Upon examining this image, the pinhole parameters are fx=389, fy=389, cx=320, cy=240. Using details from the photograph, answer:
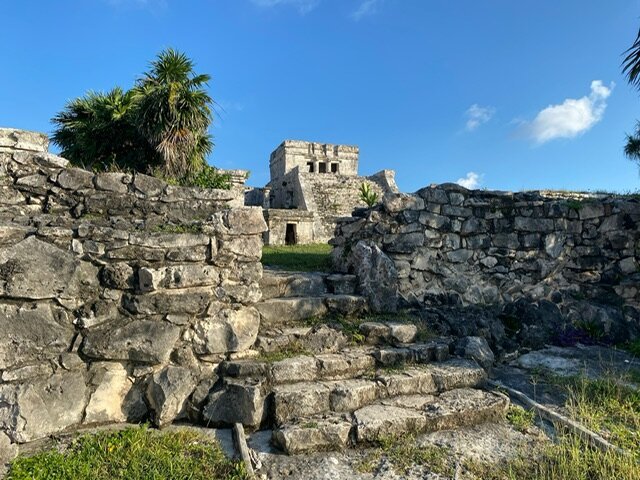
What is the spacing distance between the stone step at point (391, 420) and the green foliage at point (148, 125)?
10185mm

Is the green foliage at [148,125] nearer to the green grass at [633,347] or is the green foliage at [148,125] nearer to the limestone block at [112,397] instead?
the limestone block at [112,397]

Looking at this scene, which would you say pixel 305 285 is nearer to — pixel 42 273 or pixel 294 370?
pixel 294 370

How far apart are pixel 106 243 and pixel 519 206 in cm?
603

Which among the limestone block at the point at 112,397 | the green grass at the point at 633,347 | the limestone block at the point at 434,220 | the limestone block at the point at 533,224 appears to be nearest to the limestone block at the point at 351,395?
the limestone block at the point at 112,397

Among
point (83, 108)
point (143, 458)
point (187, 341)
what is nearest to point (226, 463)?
point (143, 458)

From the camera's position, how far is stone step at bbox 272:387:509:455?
10.1ft

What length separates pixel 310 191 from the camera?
2400 cm

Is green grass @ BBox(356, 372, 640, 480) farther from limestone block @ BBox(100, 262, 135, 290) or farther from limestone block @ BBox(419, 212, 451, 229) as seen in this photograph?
limestone block @ BBox(419, 212, 451, 229)

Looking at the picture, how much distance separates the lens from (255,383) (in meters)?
3.41

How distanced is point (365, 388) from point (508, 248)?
410cm

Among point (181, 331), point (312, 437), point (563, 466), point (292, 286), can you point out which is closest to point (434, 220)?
point (292, 286)

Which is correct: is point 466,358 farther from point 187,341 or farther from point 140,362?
point 140,362

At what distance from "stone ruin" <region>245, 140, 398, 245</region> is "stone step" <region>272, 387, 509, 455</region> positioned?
1040 centimetres

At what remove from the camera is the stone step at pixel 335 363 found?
11.8ft
